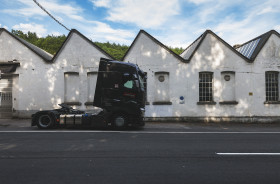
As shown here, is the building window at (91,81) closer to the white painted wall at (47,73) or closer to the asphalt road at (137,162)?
the white painted wall at (47,73)

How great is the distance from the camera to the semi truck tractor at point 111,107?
8.98 meters

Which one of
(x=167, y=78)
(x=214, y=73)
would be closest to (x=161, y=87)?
(x=167, y=78)

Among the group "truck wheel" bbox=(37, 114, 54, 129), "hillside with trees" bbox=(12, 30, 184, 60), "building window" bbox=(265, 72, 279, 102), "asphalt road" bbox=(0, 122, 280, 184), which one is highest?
"hillside with trees" bbox=(12, 30, 184, 60)

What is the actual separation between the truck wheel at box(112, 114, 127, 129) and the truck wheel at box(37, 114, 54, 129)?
10.5 feet

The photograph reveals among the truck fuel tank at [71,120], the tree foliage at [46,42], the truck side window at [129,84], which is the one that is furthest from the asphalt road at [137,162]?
the tree foliage at [46,42]

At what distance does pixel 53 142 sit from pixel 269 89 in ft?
49.5

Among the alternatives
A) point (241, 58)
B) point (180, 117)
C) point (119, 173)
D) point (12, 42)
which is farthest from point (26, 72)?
point (241, 58)

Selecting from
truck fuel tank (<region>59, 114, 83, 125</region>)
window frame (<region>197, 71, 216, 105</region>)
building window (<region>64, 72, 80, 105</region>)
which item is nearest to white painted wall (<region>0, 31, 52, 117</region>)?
building window (<region>64, 72, 80, 105</region>)

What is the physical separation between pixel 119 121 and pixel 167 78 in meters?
6.20

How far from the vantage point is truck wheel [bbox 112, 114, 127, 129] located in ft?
29.5

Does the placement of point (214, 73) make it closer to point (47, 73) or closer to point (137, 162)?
point (137, 162)

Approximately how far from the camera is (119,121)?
9000mm

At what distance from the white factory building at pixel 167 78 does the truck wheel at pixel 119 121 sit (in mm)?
4490

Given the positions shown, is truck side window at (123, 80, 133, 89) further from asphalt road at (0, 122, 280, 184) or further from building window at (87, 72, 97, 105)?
building window at (87, 72, 97, 105)
